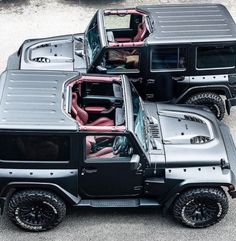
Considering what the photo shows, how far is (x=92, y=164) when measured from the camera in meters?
7.83

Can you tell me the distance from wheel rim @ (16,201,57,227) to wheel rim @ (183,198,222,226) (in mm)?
1811

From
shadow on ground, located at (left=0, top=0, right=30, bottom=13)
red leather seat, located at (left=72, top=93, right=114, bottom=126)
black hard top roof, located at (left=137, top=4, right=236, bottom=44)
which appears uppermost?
black hard top roof, located at (left=137, top=4, right=236, bottom=44)

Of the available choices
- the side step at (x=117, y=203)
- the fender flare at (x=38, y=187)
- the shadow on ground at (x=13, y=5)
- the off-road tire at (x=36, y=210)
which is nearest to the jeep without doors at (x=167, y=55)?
the side step at (x=117, y=203)

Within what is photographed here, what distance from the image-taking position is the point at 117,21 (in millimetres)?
10938

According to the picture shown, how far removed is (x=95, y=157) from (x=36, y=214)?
113cm

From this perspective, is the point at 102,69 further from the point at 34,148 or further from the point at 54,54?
the point at 34,148

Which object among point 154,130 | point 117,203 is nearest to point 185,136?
point 154,130

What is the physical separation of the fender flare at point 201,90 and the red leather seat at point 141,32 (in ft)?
3.81

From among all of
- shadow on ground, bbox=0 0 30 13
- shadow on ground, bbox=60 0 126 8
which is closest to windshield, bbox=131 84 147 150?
shadow on ground, bbox=60 0 126 8

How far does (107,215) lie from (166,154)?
128 centimetres

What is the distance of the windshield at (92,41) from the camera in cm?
996

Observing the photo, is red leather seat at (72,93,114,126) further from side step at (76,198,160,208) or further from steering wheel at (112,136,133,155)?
side step at (76,198,160,208)

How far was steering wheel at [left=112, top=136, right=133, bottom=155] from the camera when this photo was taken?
7.84 meters

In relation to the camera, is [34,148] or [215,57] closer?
[34,148]
